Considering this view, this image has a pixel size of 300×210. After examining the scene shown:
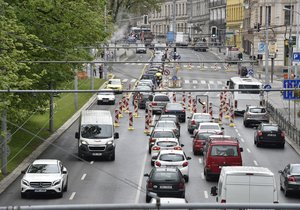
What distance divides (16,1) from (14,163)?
839 cm

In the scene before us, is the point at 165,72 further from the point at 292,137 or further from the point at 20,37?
the point at 20,37

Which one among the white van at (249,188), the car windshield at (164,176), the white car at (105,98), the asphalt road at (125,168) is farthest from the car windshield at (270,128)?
the white car at (105,98)

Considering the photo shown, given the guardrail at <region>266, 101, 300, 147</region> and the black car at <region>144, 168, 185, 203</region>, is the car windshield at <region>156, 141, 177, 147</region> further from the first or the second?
the black car at <region>144, 168, 185, 203</region>

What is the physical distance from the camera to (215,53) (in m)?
125

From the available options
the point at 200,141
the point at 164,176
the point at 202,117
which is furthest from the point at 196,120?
the point at 164,176

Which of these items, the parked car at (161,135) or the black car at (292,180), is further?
the parked car at (161,135)

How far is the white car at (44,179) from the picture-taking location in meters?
33.0

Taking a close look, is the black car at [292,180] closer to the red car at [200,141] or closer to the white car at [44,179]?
the white car at [44,179]

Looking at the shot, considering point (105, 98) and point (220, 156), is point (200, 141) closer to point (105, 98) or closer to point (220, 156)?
point (220, 156)

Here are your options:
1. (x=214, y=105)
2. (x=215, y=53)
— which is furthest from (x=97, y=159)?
(x=215, y=53)

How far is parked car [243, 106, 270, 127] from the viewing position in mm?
61062

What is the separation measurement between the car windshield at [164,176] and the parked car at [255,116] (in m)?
29.9

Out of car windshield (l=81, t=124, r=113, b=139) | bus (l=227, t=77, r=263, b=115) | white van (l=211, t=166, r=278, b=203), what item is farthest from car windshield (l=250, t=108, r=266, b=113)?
white van (l=211, t=166, r=278, b=203)

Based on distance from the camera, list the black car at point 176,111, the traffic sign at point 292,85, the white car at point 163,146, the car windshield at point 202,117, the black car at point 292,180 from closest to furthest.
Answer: the black car at point 292,180
the white car at point 163,146
the traffic sign at point 292,85
the car windshield at point 202,117
the black car at point 176,111
